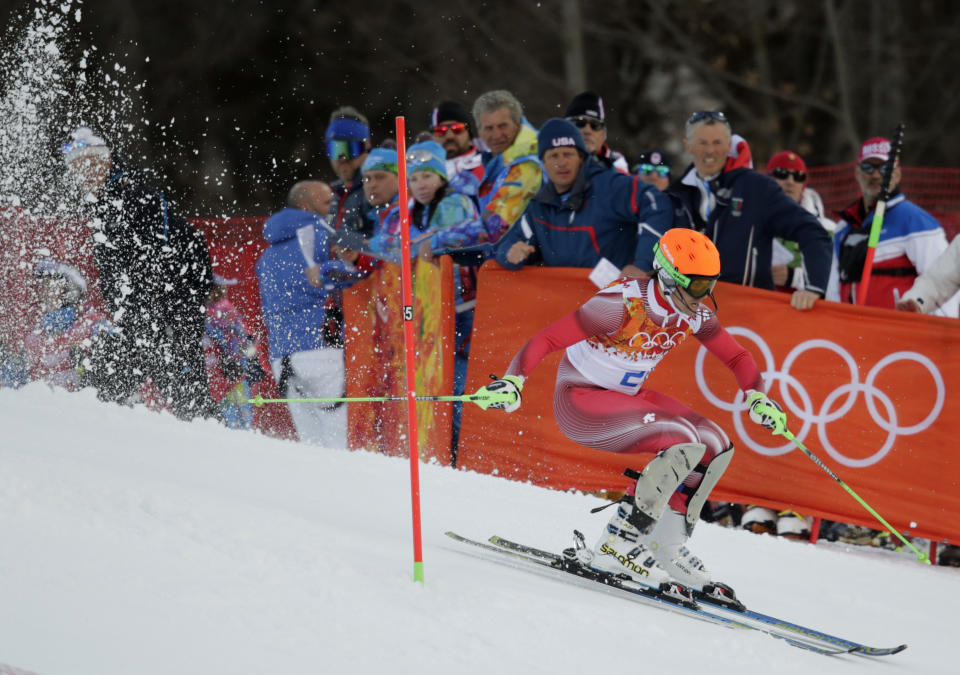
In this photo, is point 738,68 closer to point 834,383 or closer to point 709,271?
point 834,383

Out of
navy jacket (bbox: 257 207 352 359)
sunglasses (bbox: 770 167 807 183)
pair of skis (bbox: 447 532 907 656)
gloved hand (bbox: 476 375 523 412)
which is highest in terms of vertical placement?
sunglasses (bbox: 770 167 807 183)

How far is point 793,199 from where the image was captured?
6656 mm

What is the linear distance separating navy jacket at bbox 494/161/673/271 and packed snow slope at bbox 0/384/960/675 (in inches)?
59.0

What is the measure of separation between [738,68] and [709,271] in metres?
17.7

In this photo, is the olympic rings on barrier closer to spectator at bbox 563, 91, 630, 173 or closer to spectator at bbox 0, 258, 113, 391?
spectator at bbox 563, 91, 630, 173

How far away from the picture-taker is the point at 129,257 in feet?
23.8

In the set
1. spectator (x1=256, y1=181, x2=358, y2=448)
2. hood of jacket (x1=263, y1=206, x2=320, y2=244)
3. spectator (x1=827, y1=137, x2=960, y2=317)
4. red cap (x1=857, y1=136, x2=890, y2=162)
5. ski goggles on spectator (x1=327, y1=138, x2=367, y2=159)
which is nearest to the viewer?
spectator (x1=827, y1=137, x2=960, y2=317)

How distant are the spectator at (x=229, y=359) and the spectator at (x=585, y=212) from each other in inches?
96.8

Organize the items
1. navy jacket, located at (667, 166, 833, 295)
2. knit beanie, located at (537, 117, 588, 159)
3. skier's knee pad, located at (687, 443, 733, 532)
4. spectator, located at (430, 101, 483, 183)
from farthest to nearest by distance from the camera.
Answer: spectator, located at (430, 101, 483, 183)
knit beanie, located at (537, 117, 588, 159)
navy jacket, located at (667, 166, 833, 295)
skier's knee pad, located at (687, 443, 733, 532)

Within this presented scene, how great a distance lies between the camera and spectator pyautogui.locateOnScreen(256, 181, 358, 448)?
7.75m

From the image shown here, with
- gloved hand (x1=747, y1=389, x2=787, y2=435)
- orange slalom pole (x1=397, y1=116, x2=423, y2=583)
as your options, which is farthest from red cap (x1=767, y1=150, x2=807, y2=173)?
orange slalom pole (x1=397, y1=116, x2=423, y2=583)

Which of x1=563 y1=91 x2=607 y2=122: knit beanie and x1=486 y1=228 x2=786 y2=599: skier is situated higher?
x1=563 y1=91 x2=607 y2=122: knit beanie

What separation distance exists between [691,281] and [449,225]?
9.14 ft

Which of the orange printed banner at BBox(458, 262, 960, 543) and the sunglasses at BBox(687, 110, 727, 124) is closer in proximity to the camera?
the orange printed banner at BBox(458, 262, 960, 543)
